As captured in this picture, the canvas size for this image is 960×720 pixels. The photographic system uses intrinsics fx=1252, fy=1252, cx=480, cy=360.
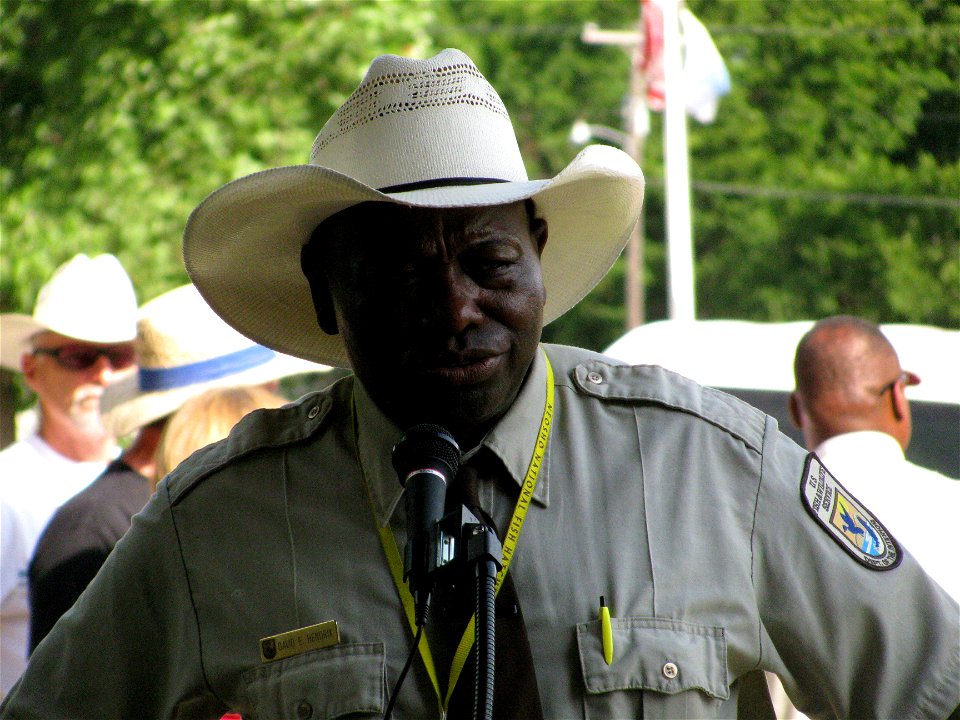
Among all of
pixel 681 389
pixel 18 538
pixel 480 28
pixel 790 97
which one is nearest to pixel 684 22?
pixel 18 538

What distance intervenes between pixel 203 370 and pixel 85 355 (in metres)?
1.55

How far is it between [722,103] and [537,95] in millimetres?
5492

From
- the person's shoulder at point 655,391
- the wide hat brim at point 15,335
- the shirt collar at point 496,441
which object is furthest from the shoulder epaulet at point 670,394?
the wide hat brim at point 15,335

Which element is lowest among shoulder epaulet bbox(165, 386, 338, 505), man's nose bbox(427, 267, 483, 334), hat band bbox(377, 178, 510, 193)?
shoulder epaulet bbox(165, 386, 338, 505)

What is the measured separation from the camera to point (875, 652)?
2127mm

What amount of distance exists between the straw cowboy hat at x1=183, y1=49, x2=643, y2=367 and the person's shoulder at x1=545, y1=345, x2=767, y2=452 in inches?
5.7

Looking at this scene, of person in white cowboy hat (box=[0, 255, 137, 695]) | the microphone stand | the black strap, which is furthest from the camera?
person in white cowboy hat (box=[0, 255, 137, 695])

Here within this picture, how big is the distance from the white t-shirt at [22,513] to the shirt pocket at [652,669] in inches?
97.7

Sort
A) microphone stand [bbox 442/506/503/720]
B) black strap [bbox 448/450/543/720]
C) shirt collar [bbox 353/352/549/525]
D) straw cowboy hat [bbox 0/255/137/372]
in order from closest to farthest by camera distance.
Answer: microphone stand [bbox 442/506/503/720], black strap [bbox 448/450/543/720], shirt collar [bbox 353/352/549/525], straw cowboy hat [bbox 0/255/137/372]

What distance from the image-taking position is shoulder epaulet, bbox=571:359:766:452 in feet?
7.53

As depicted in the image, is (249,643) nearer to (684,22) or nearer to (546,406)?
(546,406)

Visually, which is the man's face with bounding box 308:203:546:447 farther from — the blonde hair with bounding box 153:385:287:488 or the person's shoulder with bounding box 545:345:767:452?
the blonde hair with bounding box 153:385:287:488

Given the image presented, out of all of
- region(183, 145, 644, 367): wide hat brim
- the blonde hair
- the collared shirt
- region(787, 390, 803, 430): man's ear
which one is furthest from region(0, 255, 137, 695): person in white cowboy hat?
region(787, 390, 803, 430): man's ear

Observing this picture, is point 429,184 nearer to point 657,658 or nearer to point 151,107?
point 657,658
